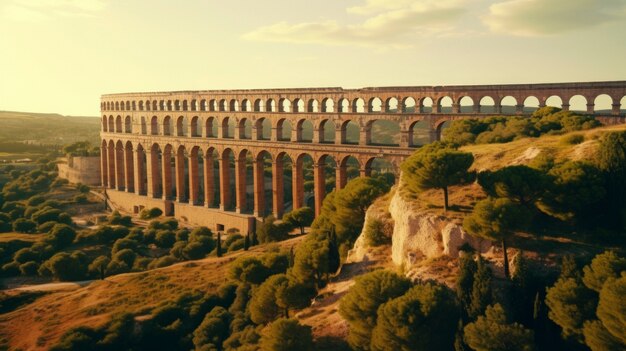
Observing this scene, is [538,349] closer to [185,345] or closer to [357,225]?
[357,225]

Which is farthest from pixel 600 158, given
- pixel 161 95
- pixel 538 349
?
pixel 161 95

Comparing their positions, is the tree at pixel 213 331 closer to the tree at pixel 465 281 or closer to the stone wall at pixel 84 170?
the tree at pixel 465 281

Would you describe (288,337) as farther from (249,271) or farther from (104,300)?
(104,300)

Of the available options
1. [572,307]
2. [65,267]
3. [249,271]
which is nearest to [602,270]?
[572,307]

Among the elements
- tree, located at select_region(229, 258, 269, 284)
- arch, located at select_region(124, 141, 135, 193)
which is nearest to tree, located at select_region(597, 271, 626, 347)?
tree, located at select_region(229, 258, 269, 284)

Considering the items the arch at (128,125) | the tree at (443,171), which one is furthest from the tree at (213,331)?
the arch at (128,125)

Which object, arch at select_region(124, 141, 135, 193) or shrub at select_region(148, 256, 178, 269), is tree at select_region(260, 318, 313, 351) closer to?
shrub at select_region(148, 256, 178, 269)

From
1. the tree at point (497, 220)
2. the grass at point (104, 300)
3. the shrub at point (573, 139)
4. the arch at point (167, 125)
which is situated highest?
the arch at point (167, 125)
